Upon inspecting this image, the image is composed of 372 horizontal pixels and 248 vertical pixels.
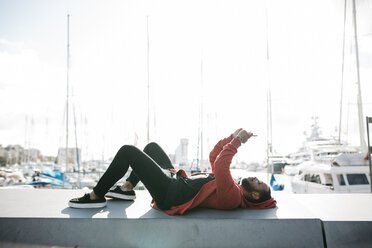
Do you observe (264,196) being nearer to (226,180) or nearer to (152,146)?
(226,180)

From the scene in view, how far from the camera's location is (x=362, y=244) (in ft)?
6.97

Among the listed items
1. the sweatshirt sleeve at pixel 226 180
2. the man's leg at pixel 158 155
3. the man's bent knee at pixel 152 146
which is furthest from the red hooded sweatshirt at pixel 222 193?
the man's bent knee at pixel 152 146

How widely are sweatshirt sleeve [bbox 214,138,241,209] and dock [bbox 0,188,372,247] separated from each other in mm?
123

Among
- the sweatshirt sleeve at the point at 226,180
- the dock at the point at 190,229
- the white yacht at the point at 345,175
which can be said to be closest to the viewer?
the dock at the point at 190,229

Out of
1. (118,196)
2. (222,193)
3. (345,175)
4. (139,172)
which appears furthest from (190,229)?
(345,175)

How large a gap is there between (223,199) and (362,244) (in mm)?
1213

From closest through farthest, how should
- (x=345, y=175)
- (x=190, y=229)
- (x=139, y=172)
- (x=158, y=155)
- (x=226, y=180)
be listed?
1. (x=190, y=229)
2. (x=226, y=180)
3. (x=139, y=172)
4. (x=158, y=155)
5. (x=345, y=175)

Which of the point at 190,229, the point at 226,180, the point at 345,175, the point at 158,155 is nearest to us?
the point at 190,229

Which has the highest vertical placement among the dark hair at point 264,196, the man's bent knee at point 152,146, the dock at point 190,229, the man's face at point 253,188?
the man's bent knee at point 152,146

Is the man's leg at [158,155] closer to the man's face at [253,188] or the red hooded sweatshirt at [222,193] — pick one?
the red hooded sweatshirt at [222,193]

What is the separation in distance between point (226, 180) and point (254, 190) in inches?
17.3

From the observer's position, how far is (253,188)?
2668 millimetres

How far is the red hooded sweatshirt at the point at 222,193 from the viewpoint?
2438 mm

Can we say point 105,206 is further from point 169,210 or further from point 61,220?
point 169,210
